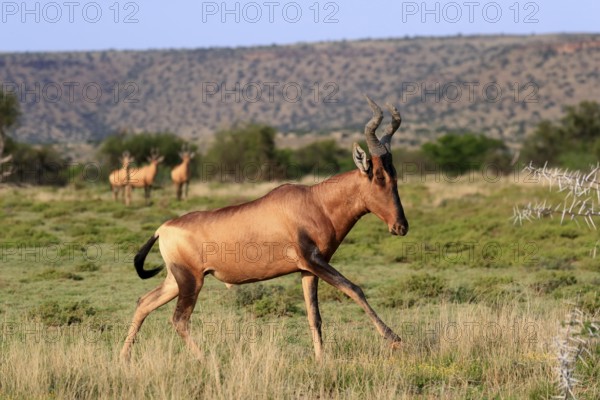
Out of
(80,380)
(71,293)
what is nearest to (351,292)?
(80,380)

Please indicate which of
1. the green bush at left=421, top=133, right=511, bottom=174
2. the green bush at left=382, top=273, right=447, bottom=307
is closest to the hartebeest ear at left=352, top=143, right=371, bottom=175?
the green bush at left=382, top=273, right=447, bottom=307

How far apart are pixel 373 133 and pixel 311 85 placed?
10797cm

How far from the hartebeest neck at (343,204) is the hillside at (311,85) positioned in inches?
2934

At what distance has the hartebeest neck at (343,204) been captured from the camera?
8.29 metres

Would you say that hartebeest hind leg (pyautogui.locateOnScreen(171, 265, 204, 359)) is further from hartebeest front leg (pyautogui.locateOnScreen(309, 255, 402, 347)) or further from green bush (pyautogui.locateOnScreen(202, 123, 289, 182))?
green bush (pyautogui.locateOnScreen(202, 123, 289, 182))

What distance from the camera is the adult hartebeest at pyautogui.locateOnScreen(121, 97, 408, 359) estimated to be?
26.7 ft

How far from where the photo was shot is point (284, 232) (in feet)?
26.9

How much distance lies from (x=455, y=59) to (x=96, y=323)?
111137 mm

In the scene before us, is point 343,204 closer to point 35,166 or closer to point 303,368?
point 303,368

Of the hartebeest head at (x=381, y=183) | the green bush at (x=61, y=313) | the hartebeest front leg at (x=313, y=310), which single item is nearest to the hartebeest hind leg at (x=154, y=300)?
the hartebeest front leg at (x=313, y=310)

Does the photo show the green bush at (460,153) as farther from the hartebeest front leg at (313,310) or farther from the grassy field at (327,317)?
the hartebeest front leg at (313,310)

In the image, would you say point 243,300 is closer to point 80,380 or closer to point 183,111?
point 80,380

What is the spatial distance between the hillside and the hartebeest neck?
74.5 metres

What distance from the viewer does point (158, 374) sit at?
7121 mm
